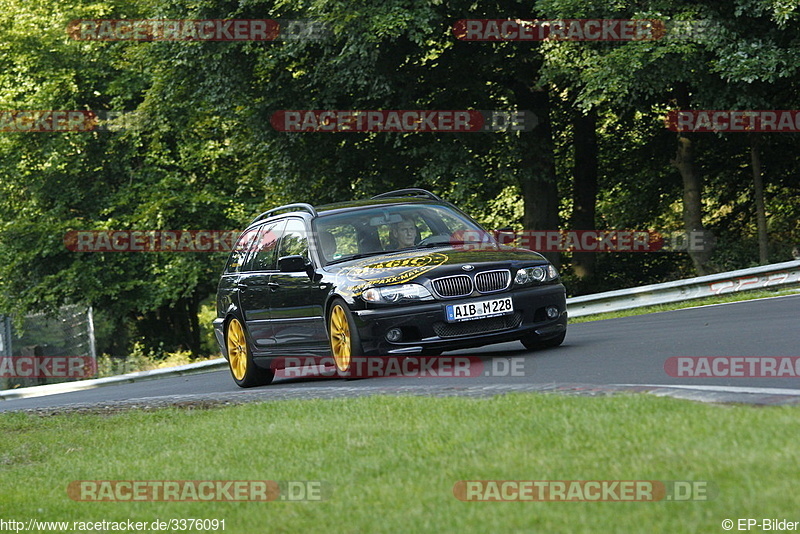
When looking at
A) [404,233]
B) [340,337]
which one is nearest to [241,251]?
[404,233]

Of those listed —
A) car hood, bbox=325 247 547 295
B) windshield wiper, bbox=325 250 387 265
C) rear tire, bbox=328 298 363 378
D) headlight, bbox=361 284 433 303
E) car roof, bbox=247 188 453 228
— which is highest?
car roof, bbox=247 188 453 228

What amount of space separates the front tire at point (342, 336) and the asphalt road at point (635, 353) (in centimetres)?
22

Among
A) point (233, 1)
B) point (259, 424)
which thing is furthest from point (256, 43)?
point (259, 424)

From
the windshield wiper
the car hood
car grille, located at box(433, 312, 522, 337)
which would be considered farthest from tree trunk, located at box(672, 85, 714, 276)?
car grille, located at box(433, 312, 522, 337)

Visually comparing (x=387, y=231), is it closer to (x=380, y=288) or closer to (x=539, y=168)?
(x=380, y=288)

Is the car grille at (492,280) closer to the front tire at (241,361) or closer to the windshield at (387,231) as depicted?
the windshield at (387,231)

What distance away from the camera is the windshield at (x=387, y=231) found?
12.1 m

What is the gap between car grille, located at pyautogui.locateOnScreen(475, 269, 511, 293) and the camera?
11.2 meters

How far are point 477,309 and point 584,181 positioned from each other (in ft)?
63.3

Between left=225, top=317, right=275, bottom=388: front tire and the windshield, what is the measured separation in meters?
1.86

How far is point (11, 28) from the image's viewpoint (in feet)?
121

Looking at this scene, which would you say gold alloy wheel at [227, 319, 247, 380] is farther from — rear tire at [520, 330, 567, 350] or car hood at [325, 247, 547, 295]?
rear tire at [520, 330, 567, 350]

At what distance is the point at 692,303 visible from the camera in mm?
20062

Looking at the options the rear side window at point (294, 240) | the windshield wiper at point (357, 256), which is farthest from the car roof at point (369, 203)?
the windshield wiper at point (357, 256)
